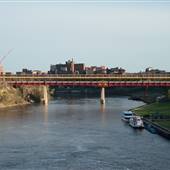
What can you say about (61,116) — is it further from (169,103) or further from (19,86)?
(19,86)

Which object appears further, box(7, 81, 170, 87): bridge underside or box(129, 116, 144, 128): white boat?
box(7, 81, 170, 87): bridge underside

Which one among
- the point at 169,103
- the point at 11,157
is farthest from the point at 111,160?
the point at 169,103

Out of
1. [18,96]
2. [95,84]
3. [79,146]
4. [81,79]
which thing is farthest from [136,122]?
[81,79]

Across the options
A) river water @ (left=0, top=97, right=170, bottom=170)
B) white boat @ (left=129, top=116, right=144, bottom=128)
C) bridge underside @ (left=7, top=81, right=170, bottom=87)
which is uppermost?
bridge underside @ (left=7, top=81, right=170, bottom=87)

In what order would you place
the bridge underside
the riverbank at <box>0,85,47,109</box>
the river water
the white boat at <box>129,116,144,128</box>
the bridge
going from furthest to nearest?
the bridge < the bridge underside < the riverbank at <box>0,85,47,109</box> < the white boat at <box>129,116,144,128</box> < the river water

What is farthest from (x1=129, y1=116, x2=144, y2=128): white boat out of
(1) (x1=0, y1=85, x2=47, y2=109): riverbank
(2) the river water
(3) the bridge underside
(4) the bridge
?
(4) the bridge

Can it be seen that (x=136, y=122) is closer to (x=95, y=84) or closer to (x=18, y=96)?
(x=95, y=84)

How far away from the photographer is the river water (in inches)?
1941

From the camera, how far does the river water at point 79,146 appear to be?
49312 mm

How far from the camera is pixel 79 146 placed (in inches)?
2320

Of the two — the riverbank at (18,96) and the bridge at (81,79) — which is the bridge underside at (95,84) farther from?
the riverbank at (18,96)

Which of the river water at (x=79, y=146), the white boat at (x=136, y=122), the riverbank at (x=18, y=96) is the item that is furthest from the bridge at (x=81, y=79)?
the white boat at (x=136, y=122)

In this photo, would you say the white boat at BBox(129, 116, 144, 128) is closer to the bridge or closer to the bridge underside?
the bridge underside

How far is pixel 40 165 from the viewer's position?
48.8 m
